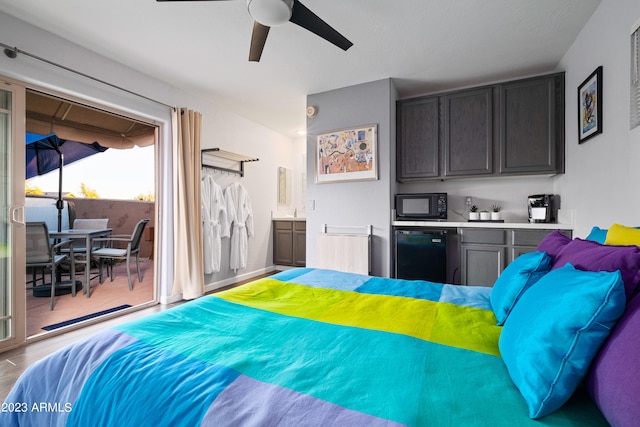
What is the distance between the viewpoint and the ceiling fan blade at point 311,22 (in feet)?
5.70

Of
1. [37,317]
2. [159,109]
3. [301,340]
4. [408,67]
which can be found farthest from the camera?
[159,109]

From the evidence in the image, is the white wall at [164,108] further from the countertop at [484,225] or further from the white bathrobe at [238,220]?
the countertop at [484,225]

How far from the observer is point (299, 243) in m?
5.01

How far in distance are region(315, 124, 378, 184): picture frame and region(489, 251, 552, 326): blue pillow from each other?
2.20 metres

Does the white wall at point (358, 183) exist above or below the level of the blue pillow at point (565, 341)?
above

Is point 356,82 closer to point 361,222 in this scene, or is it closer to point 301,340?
point 361,222

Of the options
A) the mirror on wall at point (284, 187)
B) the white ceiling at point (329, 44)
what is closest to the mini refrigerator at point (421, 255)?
the white ceiling at point (329, 44)

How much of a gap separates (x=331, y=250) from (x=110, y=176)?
4.69 meters

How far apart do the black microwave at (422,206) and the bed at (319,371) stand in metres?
2.01

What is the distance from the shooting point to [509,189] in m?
3.39

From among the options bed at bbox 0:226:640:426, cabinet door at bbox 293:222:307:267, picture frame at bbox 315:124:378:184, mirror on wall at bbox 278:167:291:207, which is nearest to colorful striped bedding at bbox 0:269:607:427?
bed at bbox 0:226:640:426

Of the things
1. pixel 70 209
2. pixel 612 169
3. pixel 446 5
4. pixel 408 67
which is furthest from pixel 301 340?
pixel 70 209

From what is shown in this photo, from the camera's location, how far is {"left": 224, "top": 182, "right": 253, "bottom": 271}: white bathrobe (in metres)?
4.18

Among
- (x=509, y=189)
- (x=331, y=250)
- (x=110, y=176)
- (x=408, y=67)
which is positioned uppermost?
(x=408, y=67)
